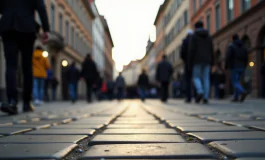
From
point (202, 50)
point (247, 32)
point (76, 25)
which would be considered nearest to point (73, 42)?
point (76, 25)

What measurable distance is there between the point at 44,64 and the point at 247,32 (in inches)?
523

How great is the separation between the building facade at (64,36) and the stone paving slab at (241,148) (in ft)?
50.8

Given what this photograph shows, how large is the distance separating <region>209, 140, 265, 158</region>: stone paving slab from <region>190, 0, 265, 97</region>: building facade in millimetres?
16749

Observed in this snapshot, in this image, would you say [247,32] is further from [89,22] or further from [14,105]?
[89,22]

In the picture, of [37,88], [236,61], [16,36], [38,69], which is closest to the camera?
[16,36]

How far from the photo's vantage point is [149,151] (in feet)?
6.21

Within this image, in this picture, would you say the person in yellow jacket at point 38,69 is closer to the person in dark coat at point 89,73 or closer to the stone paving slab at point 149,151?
the person in dark coat at point 89,73

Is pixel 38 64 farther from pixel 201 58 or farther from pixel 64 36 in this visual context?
pixel 64 36

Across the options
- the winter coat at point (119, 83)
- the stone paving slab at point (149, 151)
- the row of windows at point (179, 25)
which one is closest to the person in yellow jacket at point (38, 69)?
the winter coat at point (119, 83)

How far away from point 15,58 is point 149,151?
3872mm

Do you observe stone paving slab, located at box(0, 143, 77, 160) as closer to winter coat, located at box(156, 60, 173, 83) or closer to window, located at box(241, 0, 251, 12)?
winter coat, located at box(156, 60, 173, 83)

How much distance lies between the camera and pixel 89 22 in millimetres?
48031

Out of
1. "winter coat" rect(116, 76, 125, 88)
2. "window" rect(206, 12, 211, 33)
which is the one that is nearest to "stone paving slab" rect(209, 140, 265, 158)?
"winter coat" rect(116, 76, 125, 88)

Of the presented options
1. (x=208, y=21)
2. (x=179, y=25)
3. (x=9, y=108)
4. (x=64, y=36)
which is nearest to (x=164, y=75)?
(x=9, y=108)
